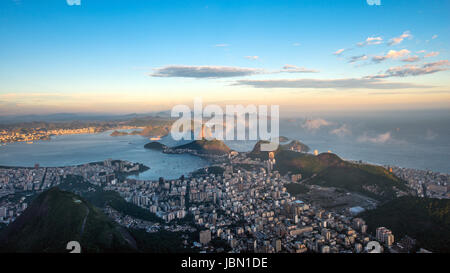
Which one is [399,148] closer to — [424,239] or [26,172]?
[424,239]

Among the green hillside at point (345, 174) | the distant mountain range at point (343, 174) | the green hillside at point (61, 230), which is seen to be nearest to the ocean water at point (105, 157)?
the distant mountain range at point (343, 174)

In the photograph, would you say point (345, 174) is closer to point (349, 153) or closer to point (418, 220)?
point (418, 220)

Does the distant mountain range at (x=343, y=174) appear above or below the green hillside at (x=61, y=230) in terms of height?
below

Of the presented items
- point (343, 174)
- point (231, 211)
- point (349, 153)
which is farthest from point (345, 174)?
point (349, 153)

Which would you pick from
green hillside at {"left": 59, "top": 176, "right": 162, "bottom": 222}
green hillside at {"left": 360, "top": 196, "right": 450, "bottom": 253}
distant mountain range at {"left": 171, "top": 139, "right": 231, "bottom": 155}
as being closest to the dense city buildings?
green hillside at {"left": 59, "top": 176, "right": 162, "bottom": 222}

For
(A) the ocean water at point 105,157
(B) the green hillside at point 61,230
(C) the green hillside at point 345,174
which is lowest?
(A) the ocean water at point 105,157

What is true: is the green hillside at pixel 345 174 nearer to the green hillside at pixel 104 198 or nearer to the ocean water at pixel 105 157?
the ocean water at pixel 105 157
